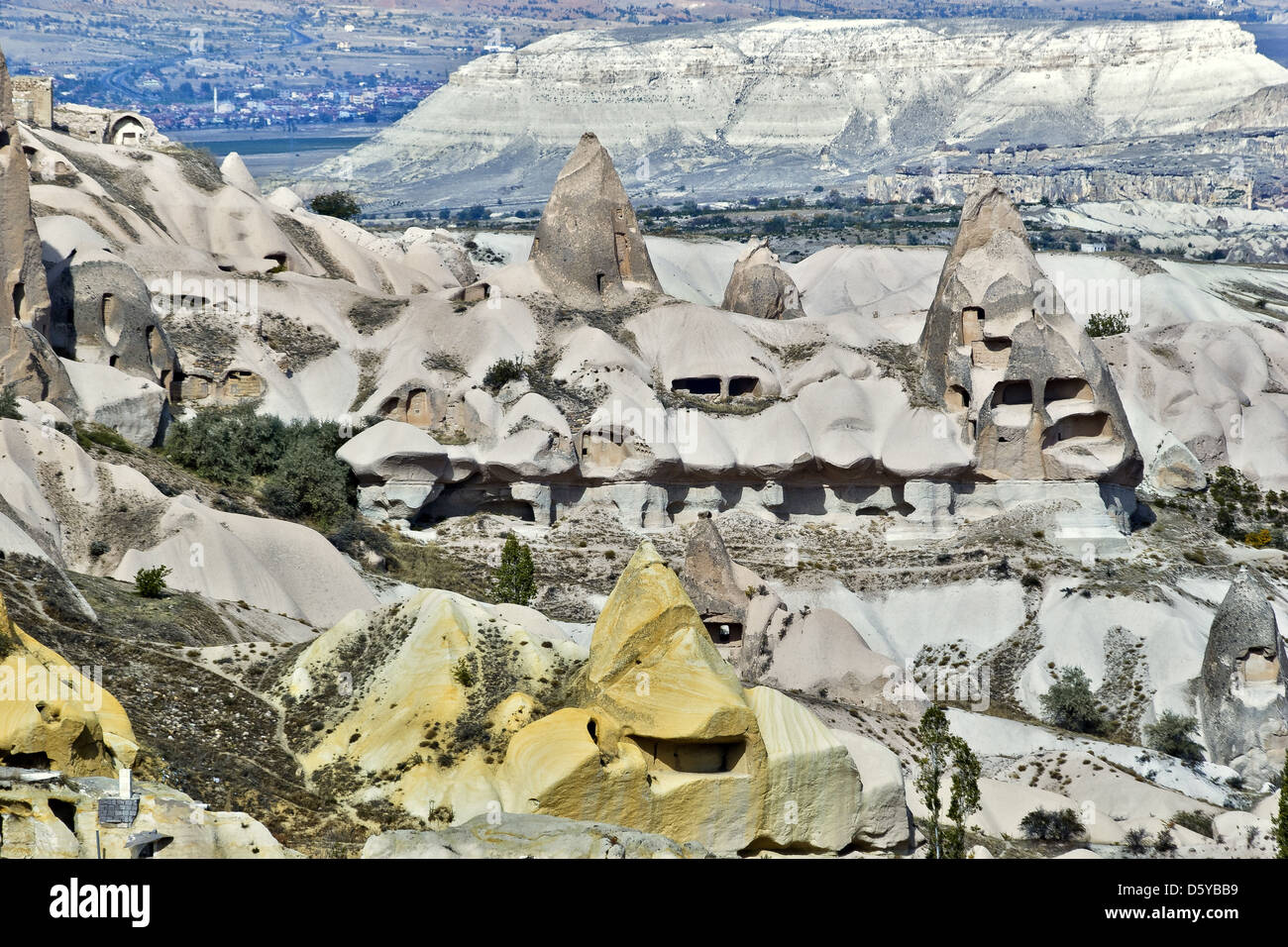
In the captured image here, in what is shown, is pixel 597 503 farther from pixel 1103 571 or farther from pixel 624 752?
pixel 624 752

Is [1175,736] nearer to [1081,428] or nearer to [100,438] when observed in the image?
[1081,428]

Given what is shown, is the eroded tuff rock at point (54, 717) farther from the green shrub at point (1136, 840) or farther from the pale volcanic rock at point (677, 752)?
the green shrub at point (1136, 840)

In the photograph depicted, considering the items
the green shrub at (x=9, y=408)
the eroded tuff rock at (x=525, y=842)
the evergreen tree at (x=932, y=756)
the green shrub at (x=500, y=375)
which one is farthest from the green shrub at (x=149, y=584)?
the green shrub at (x=500, y=375)

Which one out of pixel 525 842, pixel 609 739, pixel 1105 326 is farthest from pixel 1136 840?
pixel 1105 326

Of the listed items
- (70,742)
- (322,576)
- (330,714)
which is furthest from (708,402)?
(70,742)

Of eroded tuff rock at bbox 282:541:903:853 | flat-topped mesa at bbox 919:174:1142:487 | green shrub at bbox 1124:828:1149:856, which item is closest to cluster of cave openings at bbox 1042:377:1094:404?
flat-topped mesa at bbox 919:174:1142:487

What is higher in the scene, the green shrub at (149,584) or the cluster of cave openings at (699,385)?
the cluster of cave openings at (699,385)
